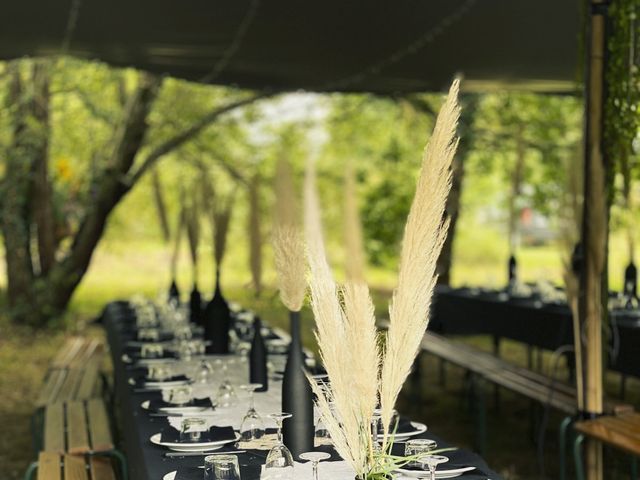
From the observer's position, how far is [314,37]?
5.54m

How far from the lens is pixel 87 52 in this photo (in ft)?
19.2

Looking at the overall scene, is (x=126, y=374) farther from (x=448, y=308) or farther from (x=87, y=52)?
(x=448, y=308)

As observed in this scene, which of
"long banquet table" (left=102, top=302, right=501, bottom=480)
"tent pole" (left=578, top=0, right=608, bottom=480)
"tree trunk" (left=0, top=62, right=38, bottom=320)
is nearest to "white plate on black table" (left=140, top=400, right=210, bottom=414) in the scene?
"long banquet table" (left=102, top=302, right=501, bottom=480)

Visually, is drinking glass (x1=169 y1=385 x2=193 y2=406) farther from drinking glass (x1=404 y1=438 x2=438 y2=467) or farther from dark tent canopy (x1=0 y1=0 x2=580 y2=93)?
dark tent canopy (x1=0 y1=0 x2=580 y2=93)

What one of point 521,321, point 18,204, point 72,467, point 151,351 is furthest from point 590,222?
point 18,204

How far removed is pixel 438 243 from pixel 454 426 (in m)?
4.80

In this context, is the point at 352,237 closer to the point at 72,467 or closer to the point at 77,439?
the point at 72,467

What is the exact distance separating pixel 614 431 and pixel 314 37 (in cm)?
294

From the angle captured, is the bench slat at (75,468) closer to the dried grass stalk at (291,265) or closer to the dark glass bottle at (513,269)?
the dried grass stalk at (291,265)

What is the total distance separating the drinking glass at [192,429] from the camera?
2824 millimetres

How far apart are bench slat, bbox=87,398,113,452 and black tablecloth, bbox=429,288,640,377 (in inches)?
96.8

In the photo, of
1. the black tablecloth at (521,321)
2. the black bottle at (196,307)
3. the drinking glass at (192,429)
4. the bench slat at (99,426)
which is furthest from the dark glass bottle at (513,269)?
the drinking glass at (192,429)

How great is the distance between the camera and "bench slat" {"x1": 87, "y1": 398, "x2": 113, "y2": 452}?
13.0 ft

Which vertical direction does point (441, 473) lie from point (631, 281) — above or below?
below
